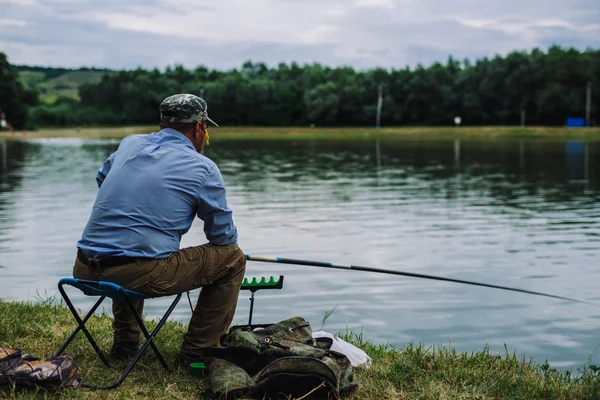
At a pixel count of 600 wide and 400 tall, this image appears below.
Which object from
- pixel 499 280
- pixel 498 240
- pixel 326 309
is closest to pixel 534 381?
pixel 326 309

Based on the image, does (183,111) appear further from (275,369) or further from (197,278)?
(275,369)

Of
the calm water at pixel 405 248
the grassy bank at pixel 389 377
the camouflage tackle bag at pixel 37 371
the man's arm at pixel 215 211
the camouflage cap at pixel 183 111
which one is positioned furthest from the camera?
the calm water at pixel 405 248

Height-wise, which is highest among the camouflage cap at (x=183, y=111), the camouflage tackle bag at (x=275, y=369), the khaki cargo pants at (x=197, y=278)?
the camouflage cap at (x=183, y=111)

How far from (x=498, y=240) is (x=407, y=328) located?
17.9 feet

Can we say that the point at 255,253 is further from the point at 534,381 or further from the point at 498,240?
the point at 534,381

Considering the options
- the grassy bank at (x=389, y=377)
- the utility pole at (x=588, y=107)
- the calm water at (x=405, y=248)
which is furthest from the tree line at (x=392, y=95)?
the grassy bank at (x=389, y=377)

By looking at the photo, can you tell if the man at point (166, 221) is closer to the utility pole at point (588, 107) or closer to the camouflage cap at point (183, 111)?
the camouflage cap at point (183, 111)

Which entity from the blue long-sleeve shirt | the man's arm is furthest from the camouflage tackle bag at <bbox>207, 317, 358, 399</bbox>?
the blue long-sleeve shirt

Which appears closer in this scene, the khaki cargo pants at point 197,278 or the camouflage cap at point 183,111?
the khaki cargo pants at point 197,278

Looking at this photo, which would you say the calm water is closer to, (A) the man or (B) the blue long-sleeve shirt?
(A) the man

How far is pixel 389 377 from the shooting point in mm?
4594

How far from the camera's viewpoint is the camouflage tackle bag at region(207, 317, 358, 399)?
4117 mm

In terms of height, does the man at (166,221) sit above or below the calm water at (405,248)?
above

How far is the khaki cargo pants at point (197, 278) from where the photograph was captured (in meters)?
4.36
